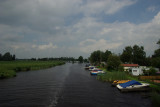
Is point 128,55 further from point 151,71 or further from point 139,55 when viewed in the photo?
point 151,71

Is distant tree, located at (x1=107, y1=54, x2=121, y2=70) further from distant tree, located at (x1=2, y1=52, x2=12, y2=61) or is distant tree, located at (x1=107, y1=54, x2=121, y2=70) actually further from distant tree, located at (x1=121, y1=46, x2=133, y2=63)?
distant tree, located at (x1=2, y1=52, x2=12, y2=61)

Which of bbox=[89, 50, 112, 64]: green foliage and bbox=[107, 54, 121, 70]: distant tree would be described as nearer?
bbox=[107, 54, 121, 70]: distant tree

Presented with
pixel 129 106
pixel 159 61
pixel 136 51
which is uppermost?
pixel 136 51

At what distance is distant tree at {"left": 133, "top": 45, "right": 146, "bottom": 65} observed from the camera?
237ft

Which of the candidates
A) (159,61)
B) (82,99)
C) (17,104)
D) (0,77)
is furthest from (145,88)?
(0,77)

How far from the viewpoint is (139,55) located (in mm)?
72312

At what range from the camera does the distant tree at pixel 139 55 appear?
237 feet

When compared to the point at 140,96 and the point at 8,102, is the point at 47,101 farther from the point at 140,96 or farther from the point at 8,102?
the point at 140,96

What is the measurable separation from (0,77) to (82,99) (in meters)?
28.2

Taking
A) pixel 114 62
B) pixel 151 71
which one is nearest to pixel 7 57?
pixel 114 62

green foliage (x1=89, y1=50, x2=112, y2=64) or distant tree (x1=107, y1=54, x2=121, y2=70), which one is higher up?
green foliage (x1=89, y1=50, x2=112, y2=64)

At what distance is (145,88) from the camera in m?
21.2

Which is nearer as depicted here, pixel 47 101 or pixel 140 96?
pixel 47 101

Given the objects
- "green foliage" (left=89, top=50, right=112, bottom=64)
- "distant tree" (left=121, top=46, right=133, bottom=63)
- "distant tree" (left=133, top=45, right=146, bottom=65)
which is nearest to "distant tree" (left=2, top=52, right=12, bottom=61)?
"green foliage" (left=89, top=50, right=112, bottom=64)
